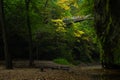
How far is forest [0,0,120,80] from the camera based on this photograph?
25.1 metres

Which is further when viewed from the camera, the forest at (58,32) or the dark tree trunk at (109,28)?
the forest at (58,32)

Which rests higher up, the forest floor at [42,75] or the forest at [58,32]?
the forest at [58,32]

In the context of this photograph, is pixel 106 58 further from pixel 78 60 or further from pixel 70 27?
pixel 78 60

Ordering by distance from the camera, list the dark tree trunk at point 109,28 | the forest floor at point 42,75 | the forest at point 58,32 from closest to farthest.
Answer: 1. the forest floor at point 42,75
2. the dark tree trunk at point 109,28
3. the forest at point 58,32

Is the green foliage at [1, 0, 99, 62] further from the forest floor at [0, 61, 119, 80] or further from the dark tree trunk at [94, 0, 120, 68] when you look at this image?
the forest floor at [0, 61, 119, 80]

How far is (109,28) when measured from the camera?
23.8m

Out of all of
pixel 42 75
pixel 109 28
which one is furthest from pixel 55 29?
pixel 42 75

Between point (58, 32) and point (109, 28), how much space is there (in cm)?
1731

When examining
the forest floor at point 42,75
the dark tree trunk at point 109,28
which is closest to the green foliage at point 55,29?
the dark tree trunk at point 109,28

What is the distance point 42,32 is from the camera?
125 ft

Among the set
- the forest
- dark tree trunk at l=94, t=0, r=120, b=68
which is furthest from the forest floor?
the forest

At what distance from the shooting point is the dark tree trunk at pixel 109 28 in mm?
21438

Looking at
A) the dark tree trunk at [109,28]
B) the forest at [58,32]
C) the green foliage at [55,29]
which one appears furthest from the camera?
the green foliage at [55,29]

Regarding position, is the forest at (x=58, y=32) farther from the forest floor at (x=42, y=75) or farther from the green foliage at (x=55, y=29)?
the forest floor at (x=42, y=75)
